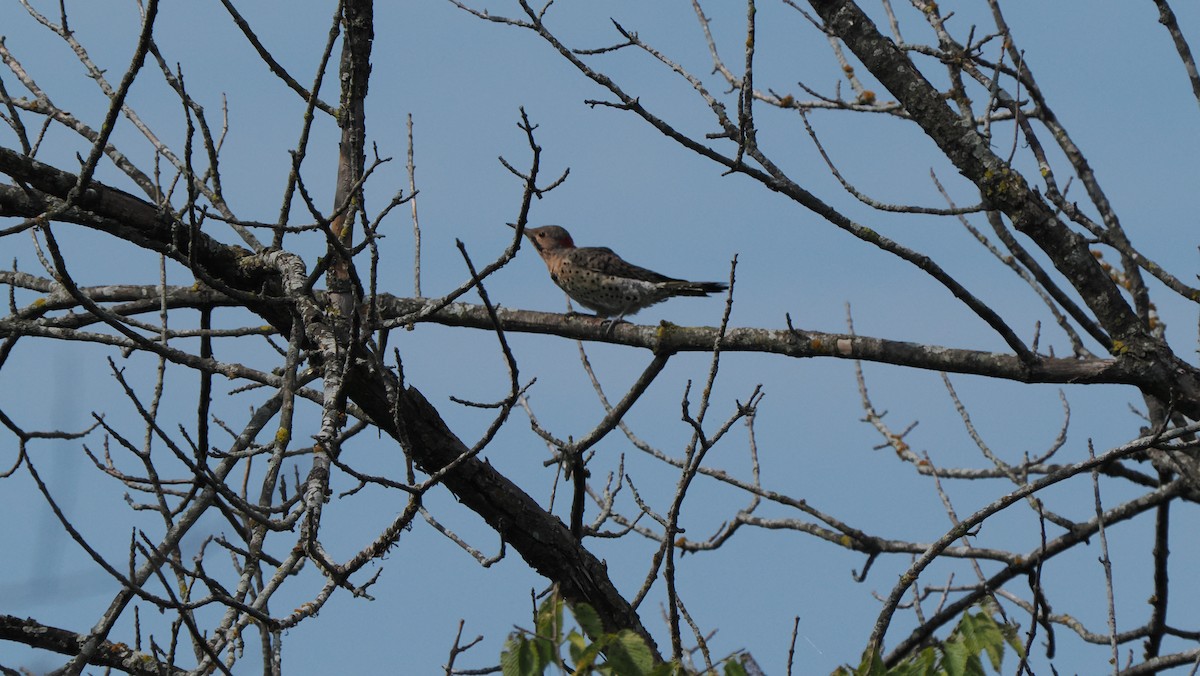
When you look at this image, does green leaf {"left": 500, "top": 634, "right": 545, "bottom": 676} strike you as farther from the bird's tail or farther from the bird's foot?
the bird's tail

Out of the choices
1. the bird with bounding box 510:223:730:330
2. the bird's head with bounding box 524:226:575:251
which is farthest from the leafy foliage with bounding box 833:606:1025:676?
the bird's head with bounding box 524:226:575:251

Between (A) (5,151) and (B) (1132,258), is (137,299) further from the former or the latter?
(B) (1132,258)

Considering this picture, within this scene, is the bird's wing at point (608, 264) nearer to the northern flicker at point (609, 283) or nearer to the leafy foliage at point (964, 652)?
the northern flicker at point (609, 283)

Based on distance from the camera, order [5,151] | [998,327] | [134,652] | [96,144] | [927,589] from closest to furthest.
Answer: [96,144], [5,151], [134,652], [998,327], [927,589]

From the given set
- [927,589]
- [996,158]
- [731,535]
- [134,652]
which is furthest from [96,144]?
[927,589]

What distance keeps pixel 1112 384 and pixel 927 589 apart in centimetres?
226

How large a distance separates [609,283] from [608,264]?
0.20 meters

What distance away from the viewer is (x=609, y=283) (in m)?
8.09

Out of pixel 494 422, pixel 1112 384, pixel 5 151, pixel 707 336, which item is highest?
pixel 5 151

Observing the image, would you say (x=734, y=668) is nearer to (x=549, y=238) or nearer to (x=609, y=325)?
(x=609, y=325)

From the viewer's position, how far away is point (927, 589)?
7.13 metres

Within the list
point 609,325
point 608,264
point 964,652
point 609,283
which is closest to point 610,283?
point 609,283

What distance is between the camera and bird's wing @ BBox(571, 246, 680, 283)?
8.00 m

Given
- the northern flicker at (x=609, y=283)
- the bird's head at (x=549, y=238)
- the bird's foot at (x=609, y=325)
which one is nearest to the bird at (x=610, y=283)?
the northern flicker at (x=609, y=283)
